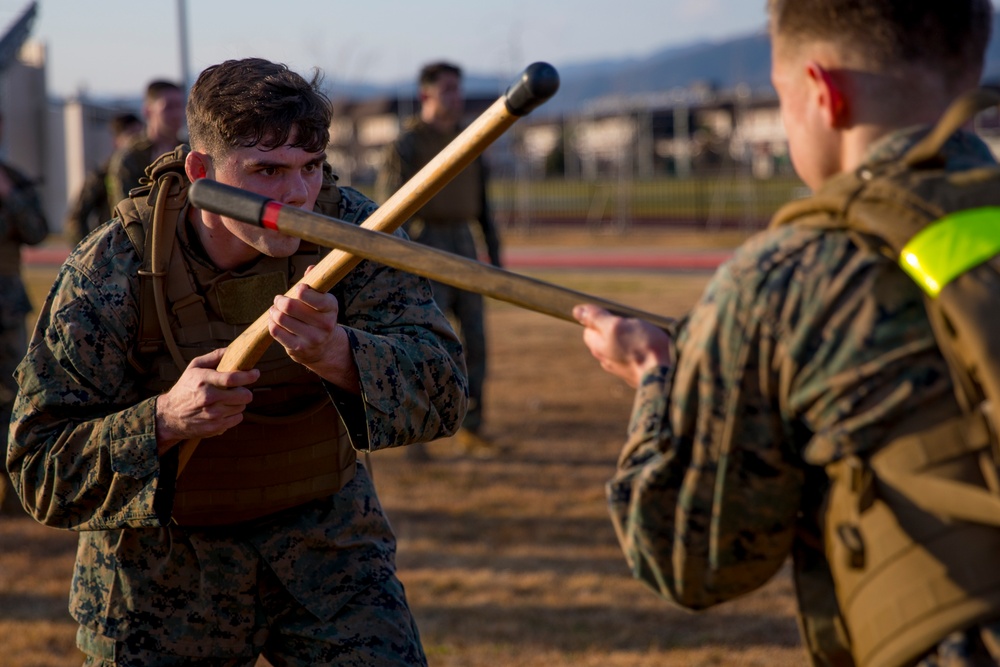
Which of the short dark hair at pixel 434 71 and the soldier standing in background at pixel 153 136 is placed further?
the short dark hair at pixel 434 71

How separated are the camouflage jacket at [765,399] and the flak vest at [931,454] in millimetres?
38

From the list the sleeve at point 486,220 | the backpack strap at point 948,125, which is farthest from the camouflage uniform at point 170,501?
the sleeve at point 486,220

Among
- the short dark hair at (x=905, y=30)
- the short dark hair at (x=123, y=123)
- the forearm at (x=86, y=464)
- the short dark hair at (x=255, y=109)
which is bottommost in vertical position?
the forearm at (x=86, y=464)

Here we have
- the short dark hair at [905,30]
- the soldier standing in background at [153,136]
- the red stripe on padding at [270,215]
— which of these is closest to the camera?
the short dark hair at [905,30]

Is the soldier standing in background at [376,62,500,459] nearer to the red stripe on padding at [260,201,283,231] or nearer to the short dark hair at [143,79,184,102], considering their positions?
the short dark hair at [143,79,184,102]

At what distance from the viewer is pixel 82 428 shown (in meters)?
2.66

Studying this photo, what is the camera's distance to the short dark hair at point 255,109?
8.83 ft

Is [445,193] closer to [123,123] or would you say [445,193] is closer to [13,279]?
[13,279]

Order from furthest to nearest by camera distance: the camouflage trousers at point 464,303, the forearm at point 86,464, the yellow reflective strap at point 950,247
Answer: the camouflage trousers at point 464,303
the forearm at point 86,464
the yellow reflective strap at point 950,247

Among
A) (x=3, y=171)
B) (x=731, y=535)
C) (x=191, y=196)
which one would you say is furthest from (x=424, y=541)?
(x=731, y=535)

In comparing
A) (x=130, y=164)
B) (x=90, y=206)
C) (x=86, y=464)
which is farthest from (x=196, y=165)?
(x=90, y=206)

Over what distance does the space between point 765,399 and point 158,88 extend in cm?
644

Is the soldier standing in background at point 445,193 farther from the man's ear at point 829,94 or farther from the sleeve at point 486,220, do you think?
the man's ear at point 829,94

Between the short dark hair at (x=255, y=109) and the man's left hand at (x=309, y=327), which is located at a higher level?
the short dark hair at (x=255, y=109)
